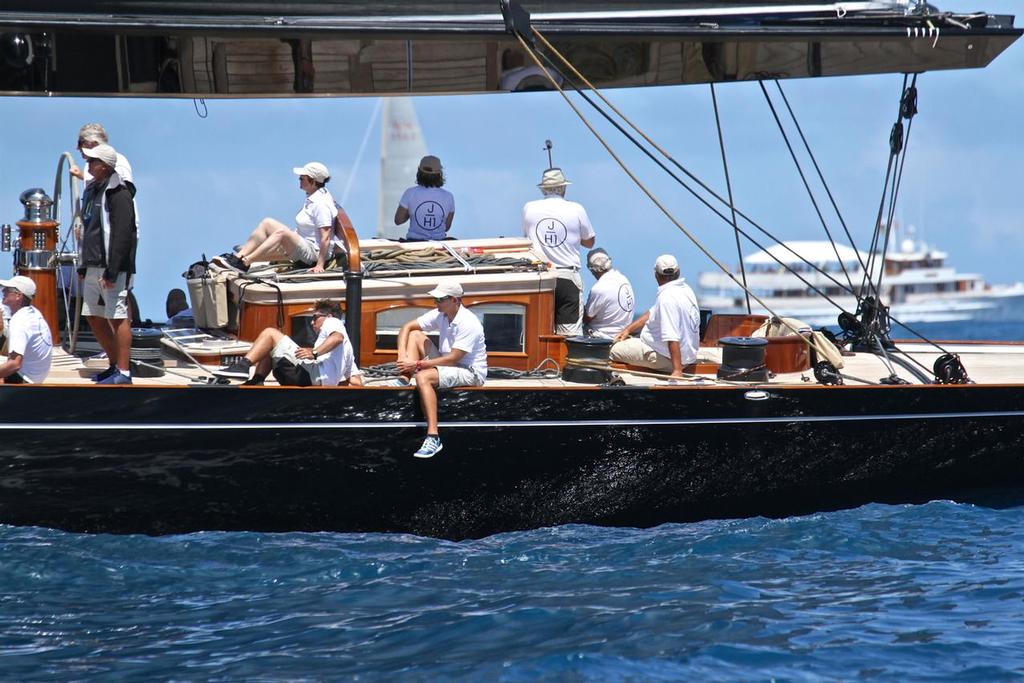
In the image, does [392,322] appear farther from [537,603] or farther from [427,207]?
[537,603]

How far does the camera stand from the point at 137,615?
8.47 m

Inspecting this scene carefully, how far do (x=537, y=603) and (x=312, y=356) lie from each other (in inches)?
91.5

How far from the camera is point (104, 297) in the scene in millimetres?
9523

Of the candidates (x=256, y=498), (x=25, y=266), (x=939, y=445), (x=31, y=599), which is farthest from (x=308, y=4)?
(x=939, y=445)

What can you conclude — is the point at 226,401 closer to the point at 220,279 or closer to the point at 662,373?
the point at 220,279

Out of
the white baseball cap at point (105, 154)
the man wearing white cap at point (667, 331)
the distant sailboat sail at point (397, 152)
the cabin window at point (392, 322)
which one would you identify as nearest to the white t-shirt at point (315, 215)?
the cabin window at point (392, 322)

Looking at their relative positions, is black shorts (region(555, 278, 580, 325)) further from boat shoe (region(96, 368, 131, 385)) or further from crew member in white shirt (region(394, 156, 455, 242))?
boat shoe (region(96, 368, 131, 385))

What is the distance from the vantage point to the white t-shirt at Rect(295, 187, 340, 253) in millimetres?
10531

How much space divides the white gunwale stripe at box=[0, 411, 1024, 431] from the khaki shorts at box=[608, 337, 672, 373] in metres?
0.85

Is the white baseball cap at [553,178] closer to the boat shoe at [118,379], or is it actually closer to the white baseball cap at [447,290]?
the white baseball cap at [447,290]

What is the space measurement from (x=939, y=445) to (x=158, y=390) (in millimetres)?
5685

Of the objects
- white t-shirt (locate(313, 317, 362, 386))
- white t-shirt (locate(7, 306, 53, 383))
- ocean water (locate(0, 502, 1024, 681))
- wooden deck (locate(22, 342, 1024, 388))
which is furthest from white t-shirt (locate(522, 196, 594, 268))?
white t-shirt (locate(7, 306, 53, 383))

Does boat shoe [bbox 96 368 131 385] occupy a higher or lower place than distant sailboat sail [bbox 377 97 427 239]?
lower

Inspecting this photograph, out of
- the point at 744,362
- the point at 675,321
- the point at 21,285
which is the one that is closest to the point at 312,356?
the point at 21,285
